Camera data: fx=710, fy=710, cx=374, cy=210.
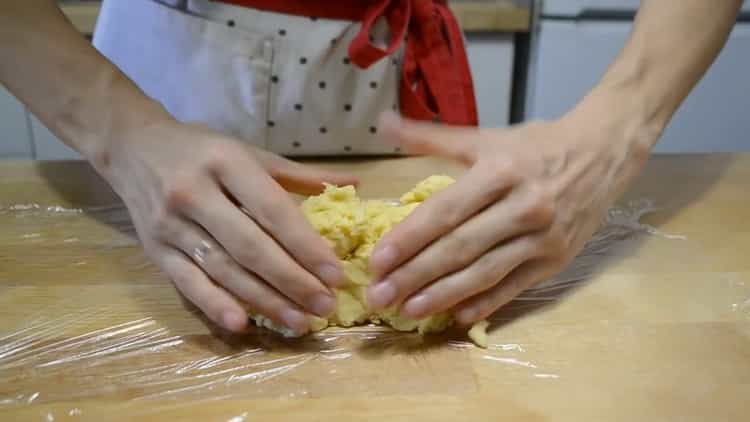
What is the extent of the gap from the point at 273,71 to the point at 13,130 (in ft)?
3.02

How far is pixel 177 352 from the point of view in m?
0.60

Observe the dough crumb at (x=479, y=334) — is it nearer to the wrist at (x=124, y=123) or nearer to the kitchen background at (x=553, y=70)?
the wrist at (x=124, y=123)

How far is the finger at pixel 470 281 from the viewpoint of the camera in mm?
590

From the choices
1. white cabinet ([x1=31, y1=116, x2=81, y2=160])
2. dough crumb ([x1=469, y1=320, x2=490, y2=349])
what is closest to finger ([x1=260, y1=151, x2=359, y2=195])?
dough crumb ([x1=469, y1=320, x2=490, y2=349])

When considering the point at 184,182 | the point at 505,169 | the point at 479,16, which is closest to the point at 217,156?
the point at 184,182

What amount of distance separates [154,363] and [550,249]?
1.15ft

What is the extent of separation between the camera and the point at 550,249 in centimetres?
63

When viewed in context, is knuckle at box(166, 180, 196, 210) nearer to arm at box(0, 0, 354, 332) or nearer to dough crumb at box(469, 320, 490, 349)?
arm at box(0, 0, 354, 332)

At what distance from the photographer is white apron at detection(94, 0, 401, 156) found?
88 cm

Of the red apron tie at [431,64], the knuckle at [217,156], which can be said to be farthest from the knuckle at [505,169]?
the red apron tie at [431,64]

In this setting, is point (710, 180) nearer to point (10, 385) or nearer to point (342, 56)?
point (342, 56)

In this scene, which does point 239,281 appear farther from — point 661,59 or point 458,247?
point 661,59

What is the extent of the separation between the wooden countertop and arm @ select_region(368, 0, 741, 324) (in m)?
0.70

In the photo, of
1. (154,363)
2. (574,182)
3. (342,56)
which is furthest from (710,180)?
(154,363)
